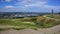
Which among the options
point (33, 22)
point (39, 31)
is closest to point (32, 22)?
point (33, 22)

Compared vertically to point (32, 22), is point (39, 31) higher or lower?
lower

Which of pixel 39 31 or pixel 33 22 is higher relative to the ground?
pixel 33 22

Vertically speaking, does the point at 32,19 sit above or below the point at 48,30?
above

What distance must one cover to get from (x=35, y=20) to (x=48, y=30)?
293 mm

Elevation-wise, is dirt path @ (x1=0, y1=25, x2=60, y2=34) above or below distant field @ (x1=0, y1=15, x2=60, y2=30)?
below

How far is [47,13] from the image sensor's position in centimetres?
181

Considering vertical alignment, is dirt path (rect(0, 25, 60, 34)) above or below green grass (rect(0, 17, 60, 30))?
Result: below

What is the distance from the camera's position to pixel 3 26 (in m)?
Answer: 1.82

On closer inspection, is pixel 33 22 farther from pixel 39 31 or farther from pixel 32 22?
pixel 39 31

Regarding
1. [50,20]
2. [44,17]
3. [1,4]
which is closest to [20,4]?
[1,4]

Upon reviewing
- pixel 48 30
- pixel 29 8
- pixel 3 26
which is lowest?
pixel 48 30

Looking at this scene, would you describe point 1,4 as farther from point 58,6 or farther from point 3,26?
point 58,6

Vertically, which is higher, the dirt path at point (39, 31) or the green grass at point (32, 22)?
the green grass at point (32, 22)

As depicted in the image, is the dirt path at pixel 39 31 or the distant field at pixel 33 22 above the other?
the distant field at pixel 33 22
